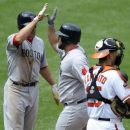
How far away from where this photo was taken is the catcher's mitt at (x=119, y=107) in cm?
752

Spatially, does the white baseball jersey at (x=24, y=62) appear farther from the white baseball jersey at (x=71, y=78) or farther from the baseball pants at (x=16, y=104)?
the white baseball jersey at (x=71, y=78)

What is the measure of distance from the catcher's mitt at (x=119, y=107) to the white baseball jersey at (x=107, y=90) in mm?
56

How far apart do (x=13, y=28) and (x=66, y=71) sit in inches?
293

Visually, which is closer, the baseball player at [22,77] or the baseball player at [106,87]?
the baseball player at [106,87]

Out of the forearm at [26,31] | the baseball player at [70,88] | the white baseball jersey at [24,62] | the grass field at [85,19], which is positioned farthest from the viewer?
the grass field at [85,19]

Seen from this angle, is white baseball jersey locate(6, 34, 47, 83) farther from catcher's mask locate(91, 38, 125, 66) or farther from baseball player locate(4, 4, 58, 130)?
catcher's mask locate(91, 38, 125, 66)

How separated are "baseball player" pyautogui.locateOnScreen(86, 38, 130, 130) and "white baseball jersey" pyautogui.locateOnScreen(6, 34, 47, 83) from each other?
1643mm

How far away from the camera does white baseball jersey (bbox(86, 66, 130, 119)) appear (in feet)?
24.5

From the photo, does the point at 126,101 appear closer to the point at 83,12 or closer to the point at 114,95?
the point at 114,95

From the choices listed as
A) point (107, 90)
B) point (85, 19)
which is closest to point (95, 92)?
point (107, 90)

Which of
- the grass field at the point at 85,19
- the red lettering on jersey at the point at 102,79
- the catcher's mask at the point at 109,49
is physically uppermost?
the catcher's mask at the point at 109,49

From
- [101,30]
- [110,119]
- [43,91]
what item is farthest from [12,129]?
[101,30]

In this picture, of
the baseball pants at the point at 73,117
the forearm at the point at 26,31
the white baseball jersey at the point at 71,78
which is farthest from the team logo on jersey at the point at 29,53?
the baseball pants at the point at 73,117

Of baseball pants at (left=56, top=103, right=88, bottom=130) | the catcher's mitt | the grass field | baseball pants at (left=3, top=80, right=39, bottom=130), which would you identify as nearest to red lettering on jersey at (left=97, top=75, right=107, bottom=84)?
the catcher's mitt
